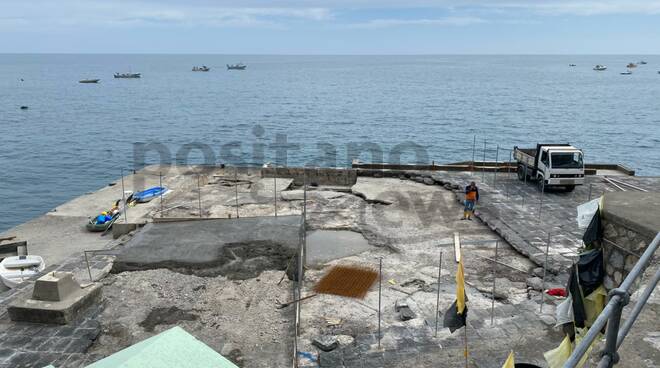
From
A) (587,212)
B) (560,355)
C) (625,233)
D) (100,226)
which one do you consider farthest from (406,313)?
(100,226)

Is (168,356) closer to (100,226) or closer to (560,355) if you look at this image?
(560,355)

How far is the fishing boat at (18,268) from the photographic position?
770 inches

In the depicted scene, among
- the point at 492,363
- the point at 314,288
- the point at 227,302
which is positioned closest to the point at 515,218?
the point at 314,288

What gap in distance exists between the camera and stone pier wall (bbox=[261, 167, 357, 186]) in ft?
99.6

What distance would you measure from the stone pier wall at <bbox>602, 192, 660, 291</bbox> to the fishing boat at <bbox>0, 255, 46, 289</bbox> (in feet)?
62.8

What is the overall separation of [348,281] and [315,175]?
1570 cm

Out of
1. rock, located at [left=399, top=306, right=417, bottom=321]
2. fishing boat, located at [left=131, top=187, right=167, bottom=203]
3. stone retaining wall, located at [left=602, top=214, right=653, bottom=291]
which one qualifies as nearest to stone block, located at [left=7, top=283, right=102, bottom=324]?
rock, located at [left=399, top=306, right=417, bottom=321]

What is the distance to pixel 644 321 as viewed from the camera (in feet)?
31.4

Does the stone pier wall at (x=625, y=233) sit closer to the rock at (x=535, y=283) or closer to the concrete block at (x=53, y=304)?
the rock at (x=535, y=283)

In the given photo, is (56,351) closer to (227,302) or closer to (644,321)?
(227,302)

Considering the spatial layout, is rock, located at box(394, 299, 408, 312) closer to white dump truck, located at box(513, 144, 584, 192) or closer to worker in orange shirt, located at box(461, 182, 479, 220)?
worker in orange shirt, located at box(461, 182, 479, 220)

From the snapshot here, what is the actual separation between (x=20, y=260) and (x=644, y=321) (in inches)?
833

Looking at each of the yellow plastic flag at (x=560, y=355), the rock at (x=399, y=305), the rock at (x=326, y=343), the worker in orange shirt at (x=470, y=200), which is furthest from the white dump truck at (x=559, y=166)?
the yellow plastic flag at (x=560, y=355)

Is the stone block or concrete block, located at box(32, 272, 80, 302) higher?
concrete block, located at box(32, 272, 80, 302)
